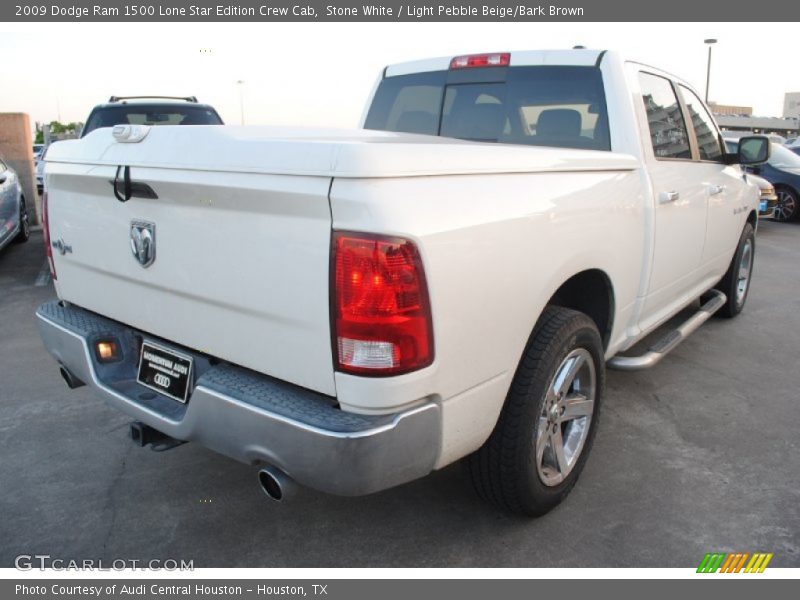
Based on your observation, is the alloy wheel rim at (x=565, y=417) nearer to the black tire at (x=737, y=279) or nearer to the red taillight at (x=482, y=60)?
Result: the red taillight at (x=482, y=60)

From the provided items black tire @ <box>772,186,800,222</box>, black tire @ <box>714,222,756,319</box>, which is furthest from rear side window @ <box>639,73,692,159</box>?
black tire @ <box>772,186,800,222</box>

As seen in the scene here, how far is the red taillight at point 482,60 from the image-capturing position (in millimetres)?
3676

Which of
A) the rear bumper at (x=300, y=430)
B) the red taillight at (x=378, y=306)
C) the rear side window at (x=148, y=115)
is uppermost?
the rear side window at (x=148, y=115)

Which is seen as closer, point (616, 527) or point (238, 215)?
point (238, 215)

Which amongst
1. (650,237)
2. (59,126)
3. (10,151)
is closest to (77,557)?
(650,237)

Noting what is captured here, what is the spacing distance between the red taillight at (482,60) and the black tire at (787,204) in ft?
35.9

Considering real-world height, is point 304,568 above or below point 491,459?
below

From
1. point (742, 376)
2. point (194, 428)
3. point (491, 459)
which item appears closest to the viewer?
point (194, 428)

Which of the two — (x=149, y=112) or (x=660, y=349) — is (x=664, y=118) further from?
(x=149, y=112)

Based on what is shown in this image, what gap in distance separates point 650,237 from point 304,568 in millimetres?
2192

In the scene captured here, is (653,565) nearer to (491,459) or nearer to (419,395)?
(491,459)

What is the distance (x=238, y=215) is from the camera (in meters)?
2.06

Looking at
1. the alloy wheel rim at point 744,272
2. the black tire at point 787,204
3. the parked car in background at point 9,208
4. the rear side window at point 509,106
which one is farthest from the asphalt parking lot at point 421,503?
the black tire at point 787,204

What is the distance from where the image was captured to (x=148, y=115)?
26.3 feet
